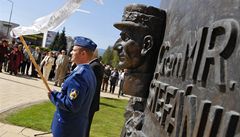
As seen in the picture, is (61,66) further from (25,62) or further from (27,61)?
(25,62)

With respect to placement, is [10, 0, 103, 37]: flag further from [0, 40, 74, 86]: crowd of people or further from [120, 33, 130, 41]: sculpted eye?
[0, 40, 74, 86]: crowd of people

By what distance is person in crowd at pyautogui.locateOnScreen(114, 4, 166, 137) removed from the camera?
348 centimetres

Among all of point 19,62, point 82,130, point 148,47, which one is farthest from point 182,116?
point 19,62

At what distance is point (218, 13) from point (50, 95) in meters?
2.76

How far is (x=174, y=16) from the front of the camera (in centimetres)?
297

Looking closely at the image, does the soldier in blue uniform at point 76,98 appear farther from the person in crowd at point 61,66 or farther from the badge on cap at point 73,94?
the person in crowd at point 61,66

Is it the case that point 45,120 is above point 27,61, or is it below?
below

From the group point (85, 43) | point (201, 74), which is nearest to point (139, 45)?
point (85, 43)

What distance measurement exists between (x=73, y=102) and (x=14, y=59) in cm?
1890

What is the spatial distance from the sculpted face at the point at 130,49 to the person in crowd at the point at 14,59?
63.8ft

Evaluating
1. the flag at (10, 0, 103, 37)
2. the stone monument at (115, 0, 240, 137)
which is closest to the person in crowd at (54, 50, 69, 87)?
the flag at (10, 0, 103, 37)

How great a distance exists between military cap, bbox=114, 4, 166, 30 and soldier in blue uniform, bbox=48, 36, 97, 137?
2.92 feet

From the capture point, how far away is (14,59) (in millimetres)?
22328

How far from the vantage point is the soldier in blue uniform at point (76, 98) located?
13.6 feet
